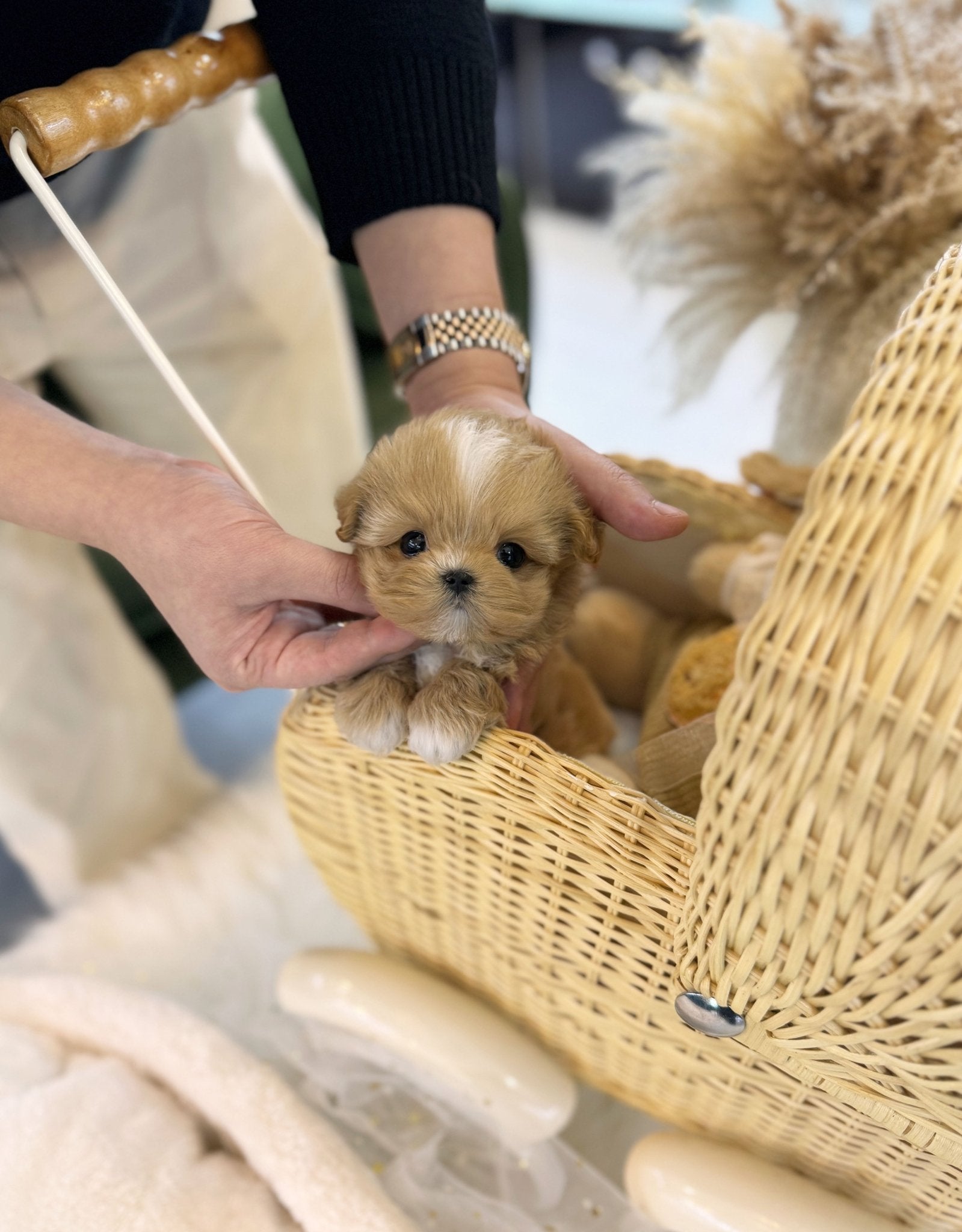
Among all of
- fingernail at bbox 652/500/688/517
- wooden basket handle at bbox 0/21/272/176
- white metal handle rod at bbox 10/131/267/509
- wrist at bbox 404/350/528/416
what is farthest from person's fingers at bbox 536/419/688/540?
wooden basket handle at bbox 0/21/272/176

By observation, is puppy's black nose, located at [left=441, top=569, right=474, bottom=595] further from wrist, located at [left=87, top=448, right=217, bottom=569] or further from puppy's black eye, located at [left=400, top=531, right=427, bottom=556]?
wrist, located at [left=87, top=448, right=217, bottom=569]

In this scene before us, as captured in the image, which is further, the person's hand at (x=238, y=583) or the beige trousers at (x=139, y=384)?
the beige trousers at (x=139, y=384)

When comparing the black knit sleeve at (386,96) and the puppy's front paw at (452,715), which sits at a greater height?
the black knit sleeve at (386,96)

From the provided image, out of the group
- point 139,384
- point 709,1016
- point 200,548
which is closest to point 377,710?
point 200,548

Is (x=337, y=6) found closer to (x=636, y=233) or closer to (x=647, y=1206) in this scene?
(x=636, y=233)

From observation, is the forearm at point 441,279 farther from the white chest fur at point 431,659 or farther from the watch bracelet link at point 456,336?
the white chest fur at point 431,659

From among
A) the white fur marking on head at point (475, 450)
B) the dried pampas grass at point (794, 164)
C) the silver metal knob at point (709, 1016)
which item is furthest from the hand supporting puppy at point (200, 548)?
the dried pampas grass at point (794, 164)

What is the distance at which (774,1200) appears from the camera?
0.68 m

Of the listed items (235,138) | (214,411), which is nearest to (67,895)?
(214,411)

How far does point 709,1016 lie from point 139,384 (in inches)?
35.5

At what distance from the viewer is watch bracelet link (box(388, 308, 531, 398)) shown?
2.51 ft

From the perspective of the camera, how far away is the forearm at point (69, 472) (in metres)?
0.66

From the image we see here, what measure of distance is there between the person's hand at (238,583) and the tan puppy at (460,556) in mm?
27

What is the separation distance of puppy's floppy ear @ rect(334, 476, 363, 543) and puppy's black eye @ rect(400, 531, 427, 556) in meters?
0.04
